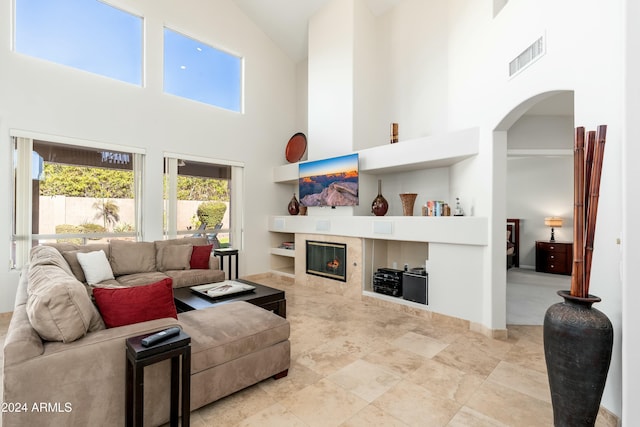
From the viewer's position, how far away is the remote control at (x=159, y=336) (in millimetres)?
1563

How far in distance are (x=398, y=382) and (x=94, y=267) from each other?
364 cm

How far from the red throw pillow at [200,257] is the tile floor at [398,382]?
73.7 inches

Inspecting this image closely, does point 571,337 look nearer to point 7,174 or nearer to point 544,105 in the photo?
point 544,105

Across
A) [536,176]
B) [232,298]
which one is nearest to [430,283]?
[232,298]

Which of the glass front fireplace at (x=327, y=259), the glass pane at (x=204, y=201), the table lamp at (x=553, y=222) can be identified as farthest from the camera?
the table lamp at (x=553, y=222)

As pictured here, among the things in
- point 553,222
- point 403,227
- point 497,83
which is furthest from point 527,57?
point 553,222

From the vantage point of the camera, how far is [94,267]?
3.65 meters

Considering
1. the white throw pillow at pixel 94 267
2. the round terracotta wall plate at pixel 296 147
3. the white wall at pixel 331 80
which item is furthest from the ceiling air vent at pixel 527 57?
the white throw pillow at pixel 94 267

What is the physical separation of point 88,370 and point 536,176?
8.47m

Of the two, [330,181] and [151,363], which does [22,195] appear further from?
[330,181]

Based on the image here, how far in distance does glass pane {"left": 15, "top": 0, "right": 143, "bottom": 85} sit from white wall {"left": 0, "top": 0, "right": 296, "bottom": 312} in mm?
146

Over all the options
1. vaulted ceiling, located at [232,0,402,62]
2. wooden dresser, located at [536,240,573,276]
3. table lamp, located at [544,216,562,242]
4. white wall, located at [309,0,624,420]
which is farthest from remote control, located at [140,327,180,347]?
table lamp, located at [544,216,562,242]

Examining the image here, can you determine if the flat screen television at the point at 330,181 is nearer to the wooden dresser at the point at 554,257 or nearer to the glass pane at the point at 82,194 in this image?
the glass pane at the point at 82,194

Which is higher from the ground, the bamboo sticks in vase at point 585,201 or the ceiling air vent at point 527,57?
the ceiling air vent at point 527,57
